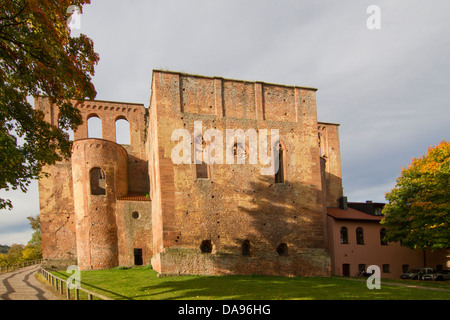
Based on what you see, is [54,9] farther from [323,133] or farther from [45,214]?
[323,133]

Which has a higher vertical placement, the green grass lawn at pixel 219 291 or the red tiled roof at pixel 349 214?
the red tiled roof at pixel 349 214

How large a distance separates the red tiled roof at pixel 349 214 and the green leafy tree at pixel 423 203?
10.4 feet

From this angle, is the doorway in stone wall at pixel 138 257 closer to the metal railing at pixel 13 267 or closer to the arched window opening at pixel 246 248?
the arched window opening at pixel 246 248

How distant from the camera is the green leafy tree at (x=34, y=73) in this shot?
948 centimetres

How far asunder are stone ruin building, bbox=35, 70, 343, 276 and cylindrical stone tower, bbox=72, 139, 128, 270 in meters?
0.07

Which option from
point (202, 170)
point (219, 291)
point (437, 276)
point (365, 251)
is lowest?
point (437, 276)

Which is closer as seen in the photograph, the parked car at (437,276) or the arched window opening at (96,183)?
the parked car at (437,276)

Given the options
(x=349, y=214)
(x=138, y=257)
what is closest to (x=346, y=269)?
(x=349, y=214)

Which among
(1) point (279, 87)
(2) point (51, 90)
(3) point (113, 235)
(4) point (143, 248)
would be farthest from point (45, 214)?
(1) point (279, 87)

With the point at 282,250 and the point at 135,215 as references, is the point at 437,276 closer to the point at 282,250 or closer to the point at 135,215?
the point at 282,250

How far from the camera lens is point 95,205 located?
78.4 ft

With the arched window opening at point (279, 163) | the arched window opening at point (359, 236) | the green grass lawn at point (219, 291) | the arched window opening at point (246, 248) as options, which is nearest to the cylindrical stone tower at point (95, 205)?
the green grass lawn at point (219, 291)

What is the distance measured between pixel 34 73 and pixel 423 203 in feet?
74.3
